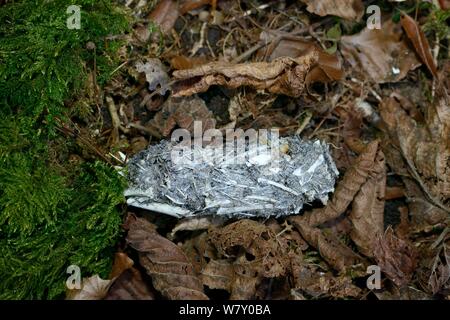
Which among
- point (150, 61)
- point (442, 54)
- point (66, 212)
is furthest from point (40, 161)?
point (442, 54)

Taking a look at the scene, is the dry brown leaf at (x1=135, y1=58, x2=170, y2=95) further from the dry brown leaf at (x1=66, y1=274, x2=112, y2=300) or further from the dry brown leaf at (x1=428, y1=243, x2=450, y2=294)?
the dry brown leaf at (x1=428, y1=243, x2=450, y2=294)

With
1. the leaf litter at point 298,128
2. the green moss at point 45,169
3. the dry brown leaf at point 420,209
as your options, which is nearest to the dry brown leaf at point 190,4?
the leaf litter at point 298,128

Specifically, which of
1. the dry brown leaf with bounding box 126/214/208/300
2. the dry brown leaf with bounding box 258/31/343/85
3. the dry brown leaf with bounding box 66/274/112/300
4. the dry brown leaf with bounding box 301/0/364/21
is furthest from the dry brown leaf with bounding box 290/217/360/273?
the dry brown leaf with bounding box 301/0/364/21

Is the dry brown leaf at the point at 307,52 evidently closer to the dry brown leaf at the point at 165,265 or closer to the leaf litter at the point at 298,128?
the leaf litter at the point at 298,128

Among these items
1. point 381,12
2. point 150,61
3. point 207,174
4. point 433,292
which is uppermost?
point 381,12

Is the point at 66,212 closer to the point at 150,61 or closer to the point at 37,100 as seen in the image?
the point at 37,100

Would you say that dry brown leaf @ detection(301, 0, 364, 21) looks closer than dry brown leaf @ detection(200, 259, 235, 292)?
No

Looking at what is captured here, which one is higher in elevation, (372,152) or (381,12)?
(381,12)
